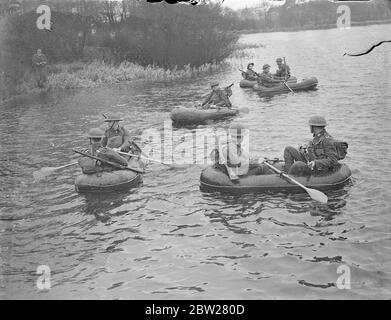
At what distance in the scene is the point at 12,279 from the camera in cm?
785

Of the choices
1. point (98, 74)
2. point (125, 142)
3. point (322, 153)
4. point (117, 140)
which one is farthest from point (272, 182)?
point (98, 74)

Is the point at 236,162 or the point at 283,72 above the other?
the point at 283,72

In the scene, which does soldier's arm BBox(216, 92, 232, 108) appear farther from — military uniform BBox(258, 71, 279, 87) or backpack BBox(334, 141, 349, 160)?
backpack BBox(334, 141, 349, 160)

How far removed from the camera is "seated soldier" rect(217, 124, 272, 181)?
10727 mm

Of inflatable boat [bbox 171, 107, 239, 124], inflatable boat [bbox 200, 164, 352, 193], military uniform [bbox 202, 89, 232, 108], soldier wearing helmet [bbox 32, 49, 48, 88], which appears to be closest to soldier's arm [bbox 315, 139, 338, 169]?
inflatable boat [bbox 200, 164, 352, 193]

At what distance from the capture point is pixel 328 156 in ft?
34.3

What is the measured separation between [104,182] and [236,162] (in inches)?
117

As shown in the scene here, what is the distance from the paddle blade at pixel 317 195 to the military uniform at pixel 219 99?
10.2 metres

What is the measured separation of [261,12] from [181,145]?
52926mm

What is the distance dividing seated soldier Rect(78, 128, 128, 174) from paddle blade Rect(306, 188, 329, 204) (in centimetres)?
438

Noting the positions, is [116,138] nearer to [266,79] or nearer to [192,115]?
[192,115]

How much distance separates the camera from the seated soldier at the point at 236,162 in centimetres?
1073
